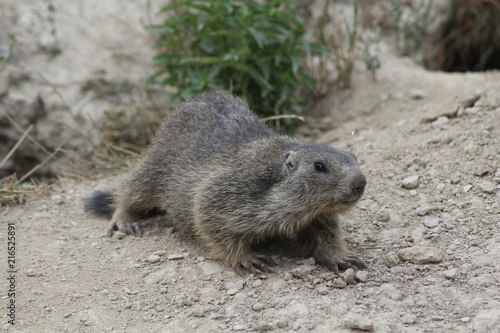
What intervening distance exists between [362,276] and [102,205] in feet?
10.9

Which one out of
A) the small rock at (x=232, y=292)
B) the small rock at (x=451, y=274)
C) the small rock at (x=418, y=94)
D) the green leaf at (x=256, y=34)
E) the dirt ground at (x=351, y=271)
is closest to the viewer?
the dirt ground at (x=351, y=271)

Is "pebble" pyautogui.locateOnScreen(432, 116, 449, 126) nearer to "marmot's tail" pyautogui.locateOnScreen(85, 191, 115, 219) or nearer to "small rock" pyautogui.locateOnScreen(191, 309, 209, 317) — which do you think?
"small rock" pyautogui.locateOnScreen(191, 309, 209, 317)

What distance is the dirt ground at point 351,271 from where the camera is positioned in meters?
3.72

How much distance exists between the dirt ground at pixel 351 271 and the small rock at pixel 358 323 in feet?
0.04

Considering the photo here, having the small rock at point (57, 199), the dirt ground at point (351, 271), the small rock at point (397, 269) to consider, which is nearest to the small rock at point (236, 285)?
the dirt ground at point (351, 271)

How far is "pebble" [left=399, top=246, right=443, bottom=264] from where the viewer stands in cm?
425

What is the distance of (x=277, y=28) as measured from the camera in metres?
6.80

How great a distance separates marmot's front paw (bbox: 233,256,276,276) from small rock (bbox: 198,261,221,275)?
7.7 inches

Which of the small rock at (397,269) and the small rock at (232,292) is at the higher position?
the small rock at (397,269)

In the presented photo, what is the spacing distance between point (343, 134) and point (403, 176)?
1687 millimetres

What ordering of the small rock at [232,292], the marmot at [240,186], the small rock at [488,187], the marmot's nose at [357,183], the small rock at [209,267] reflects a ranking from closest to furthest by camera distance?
the marmot's nose at [357,183] → the small rock at [232,292] → the marmot at [240,186] → the small rock at [209,267] → the small rock at [488,187]

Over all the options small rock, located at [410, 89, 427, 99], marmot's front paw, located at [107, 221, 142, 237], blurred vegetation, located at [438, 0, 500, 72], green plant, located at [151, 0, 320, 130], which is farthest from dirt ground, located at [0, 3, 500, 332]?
blurred vegetation, located at [438, 0, 500, 72]

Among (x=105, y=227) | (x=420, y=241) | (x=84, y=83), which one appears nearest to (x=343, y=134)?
(x=420, y=241)

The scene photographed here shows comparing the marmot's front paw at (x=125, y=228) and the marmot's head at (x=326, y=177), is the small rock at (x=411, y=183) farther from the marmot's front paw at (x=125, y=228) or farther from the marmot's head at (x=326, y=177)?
the marmot's front paw at (x=125, y=228)
